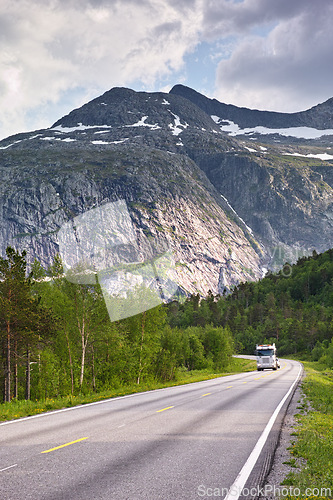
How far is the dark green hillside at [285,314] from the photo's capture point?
5079 inches

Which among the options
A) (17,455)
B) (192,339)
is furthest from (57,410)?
(192,339)

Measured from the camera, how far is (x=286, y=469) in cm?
845

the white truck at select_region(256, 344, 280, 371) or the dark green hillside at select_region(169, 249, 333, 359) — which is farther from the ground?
the dark green hillside at select_region(169, 249, 333, 359)

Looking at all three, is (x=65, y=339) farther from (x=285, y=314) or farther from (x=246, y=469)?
(x=285, y=314)

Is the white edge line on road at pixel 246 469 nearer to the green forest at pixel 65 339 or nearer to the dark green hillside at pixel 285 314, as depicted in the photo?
the green forest at pixel 65 339

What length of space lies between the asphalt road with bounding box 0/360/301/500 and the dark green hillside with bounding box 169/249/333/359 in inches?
4053

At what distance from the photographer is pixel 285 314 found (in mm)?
155625

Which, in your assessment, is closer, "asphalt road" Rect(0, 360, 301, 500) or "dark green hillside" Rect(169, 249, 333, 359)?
"asphalt road" Rect(0, 360, 301, 500)

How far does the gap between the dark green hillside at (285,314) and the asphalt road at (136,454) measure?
103m

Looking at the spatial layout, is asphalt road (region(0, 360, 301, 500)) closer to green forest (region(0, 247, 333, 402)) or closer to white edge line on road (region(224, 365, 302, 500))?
white edge line on road (region(224, 365, 302, 500))

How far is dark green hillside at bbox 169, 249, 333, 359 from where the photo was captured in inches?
5079

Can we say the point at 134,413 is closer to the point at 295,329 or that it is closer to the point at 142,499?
the point at 142,499

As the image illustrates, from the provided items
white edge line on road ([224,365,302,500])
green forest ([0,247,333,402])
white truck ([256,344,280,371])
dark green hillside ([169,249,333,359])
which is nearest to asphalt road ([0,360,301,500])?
white edge line on road ([224,365,302,500])

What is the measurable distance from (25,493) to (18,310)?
956 inches
